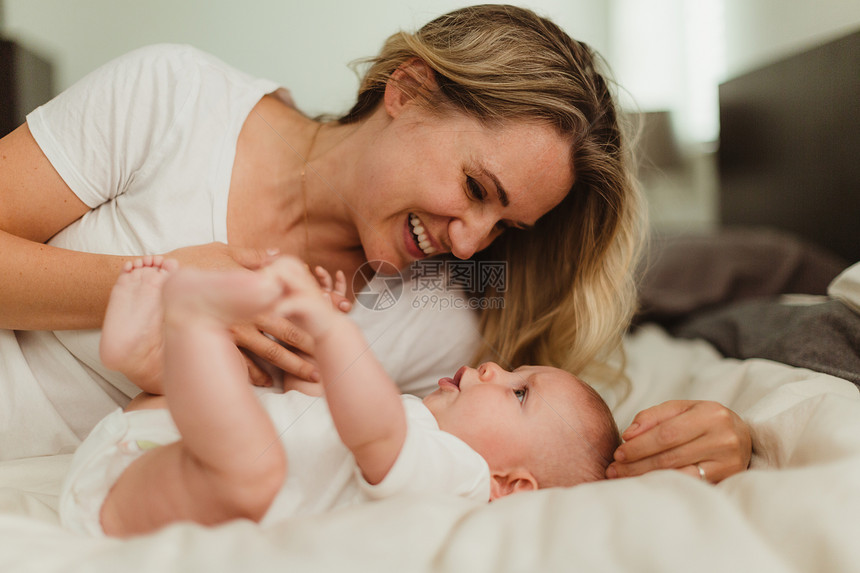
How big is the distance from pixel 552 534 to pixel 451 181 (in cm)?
44

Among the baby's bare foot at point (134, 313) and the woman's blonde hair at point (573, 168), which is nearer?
the baby's bare foot at point (134, 313)

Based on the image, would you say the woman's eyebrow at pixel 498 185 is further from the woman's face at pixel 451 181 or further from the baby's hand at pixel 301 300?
the baby's hand at pixel 301 300

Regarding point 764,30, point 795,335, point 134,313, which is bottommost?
point 795,335

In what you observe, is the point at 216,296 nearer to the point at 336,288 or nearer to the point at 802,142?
the point at 336,288

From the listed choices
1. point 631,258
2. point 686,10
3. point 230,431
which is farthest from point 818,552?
point 686,10

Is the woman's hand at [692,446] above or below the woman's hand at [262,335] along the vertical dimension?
below

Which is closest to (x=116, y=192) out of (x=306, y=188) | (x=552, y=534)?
(x=306, y=188)

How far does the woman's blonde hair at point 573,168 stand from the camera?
2.50ft

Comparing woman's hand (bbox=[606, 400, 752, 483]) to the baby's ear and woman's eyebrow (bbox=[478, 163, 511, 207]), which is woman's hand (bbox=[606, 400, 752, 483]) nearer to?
the baby's ear

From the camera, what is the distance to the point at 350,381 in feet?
1.57

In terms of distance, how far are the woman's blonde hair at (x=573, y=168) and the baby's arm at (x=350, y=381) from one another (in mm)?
337

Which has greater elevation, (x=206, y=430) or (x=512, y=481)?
(x=206, y=430)

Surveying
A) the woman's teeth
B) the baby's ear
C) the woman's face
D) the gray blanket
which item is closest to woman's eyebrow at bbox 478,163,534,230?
the woman's face

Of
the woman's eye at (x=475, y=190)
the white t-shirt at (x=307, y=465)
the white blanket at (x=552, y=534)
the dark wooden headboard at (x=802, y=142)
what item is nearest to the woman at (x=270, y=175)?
the woman's eye at (x=475, y=190)
